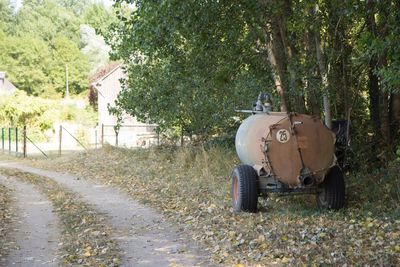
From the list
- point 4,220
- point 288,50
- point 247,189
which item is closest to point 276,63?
point 288,50

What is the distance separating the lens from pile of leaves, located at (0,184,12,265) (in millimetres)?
7895

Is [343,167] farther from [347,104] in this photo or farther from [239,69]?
[239,69]

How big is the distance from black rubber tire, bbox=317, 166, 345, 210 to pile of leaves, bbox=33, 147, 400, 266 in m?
0.24

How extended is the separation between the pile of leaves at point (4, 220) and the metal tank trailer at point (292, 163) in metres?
4.00

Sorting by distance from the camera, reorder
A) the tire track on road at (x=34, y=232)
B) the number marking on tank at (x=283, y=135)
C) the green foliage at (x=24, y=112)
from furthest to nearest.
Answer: the green foliage at (x=24, y=112), the number marking on tank at (x=283, y=135), the tire track on road at (x=34, y=232)

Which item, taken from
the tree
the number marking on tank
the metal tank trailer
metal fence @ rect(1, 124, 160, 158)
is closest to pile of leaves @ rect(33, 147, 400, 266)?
the metal tank trailer

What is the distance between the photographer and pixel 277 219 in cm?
862

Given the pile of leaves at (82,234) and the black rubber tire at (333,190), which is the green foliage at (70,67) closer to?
the pile of leaves at (82,234)

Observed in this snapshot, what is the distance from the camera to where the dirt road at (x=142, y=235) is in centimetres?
705

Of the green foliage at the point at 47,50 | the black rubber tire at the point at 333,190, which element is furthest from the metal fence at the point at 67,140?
the green foliage at the point at 47,50

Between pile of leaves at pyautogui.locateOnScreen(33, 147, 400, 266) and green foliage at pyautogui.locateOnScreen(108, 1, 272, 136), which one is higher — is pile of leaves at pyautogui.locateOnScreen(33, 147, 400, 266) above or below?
below

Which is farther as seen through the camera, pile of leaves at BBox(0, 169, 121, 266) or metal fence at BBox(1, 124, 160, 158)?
metal fence at BBox(1, 124, 160, 158)

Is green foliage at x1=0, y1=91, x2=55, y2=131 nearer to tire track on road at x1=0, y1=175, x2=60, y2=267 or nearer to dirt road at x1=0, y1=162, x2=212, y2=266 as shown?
tire track on road at x1=0, y1=175, x2=60, y2=267

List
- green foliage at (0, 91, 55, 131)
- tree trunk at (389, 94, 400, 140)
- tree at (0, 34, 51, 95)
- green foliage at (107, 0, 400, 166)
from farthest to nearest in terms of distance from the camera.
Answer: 1. tree at (0, 34, 51, 95)
2. green foliage at (0, 91, 55, 131)
3. tree trunk at (389, 94, 400, 140)
4. green foliage at (107, 0, 400, 166)
